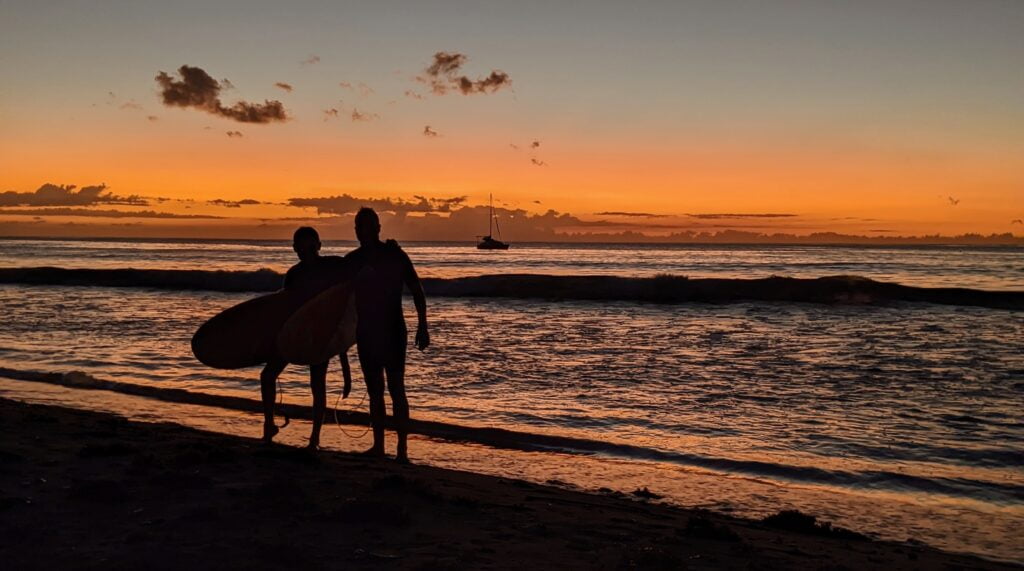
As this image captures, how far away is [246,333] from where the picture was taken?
23.1 ft

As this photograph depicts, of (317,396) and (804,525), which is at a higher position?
(317,396)

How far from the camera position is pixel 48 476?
522 centimetres

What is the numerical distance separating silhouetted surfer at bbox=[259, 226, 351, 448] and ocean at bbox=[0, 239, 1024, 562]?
823mm

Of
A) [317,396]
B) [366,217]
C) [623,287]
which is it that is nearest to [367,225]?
[366,217]

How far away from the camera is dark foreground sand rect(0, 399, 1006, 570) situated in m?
3.95

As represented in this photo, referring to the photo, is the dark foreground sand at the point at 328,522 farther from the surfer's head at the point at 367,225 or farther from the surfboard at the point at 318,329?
the surfer's head at the point at 367,225

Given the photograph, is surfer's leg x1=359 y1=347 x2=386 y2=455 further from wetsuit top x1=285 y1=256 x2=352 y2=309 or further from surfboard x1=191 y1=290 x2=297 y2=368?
surfboard x1=191 y1=290 x2=297 y2=368

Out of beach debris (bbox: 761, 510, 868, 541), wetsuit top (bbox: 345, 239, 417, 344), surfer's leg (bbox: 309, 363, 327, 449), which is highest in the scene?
wetsuit top (bbox: 345, 239, 417, 344)

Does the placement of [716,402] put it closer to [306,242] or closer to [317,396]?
[317,396]

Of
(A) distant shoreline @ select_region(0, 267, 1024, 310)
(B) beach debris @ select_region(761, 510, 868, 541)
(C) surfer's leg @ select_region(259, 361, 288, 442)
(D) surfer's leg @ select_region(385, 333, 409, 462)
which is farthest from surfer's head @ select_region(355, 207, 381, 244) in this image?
(A) distant shoreline @ select_region(0, 267, 1024, 310)

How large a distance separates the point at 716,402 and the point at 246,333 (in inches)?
236

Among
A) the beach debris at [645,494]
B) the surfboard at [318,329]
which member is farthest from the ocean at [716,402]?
the surfboard at [318,329]

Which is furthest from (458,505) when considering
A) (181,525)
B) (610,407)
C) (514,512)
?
(610,407)

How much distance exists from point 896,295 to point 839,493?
90.1ft
